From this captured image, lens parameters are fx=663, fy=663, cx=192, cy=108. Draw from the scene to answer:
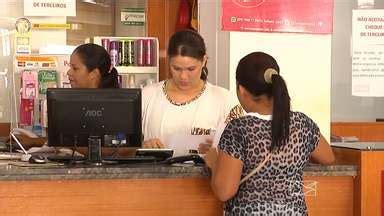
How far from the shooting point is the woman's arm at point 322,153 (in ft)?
8.50

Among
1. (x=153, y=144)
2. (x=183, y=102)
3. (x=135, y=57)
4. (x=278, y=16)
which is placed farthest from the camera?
(x=135, y=57)

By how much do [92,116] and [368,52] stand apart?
273 cm

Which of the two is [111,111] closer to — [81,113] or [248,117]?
[81,113]

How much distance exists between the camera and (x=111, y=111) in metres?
2.93

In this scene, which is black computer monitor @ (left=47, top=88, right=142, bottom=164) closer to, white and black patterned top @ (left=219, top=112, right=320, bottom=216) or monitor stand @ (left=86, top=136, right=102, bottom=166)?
monitor stand @ (left=86, top=136, right=102, bottom=166)

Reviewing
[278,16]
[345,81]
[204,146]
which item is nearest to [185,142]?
[204,146]

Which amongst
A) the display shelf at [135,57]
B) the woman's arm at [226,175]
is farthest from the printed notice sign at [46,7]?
the woman's arm at [226,175]

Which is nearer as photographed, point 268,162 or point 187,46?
point 268,162

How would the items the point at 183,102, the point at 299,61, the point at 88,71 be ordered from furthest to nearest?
the point at 299,61, the point at 88,71, the point at 183,102

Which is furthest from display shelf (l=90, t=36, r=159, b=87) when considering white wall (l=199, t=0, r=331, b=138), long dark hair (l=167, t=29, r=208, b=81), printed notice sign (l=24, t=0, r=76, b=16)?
long dark hair (l=167, t=29, r=208, b=81)

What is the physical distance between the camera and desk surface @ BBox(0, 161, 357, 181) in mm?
2678

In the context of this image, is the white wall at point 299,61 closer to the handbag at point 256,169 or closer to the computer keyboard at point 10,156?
the computer keyboard at point 10,156

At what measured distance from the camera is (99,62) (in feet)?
11.9

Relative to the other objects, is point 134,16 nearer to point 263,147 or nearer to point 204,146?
point 204,146
